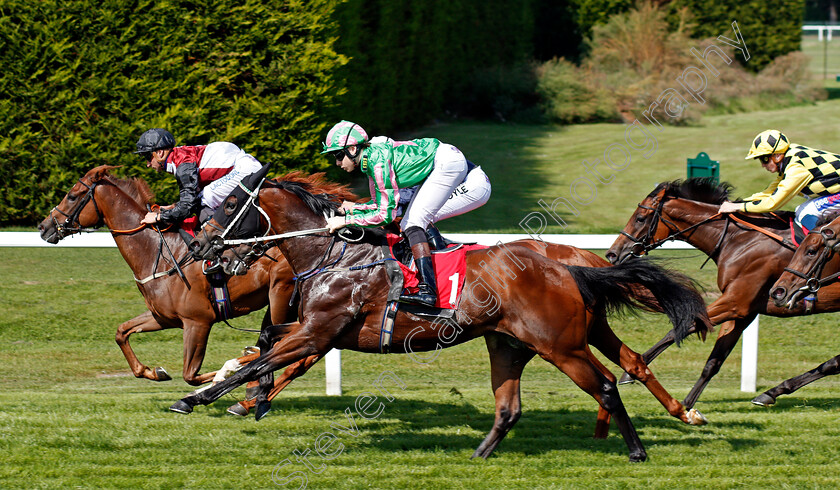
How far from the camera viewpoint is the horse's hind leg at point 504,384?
4.79 metres

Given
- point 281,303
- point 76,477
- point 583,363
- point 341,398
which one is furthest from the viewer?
point 341,398

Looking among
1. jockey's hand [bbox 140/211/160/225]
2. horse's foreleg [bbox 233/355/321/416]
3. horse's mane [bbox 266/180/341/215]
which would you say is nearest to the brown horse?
horse's mane [bbox 266/180/341/215]

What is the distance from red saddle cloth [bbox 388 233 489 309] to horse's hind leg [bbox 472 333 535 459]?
0.38 metres

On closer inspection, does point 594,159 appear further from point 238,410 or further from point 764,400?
point 238,410

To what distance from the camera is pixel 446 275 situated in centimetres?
458

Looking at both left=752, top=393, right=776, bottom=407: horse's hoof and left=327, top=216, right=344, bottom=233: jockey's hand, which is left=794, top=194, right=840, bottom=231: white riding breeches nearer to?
left=752, top=393, right=776, bottom=407: horse's hoof

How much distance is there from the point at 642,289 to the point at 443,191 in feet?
3.89

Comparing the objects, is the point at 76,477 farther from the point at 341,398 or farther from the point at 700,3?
the point at 700,3

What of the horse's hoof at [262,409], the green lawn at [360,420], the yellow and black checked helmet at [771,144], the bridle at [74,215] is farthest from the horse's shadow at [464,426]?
the yellow and black checked helmet at [771,144]

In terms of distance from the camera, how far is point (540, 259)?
473cm

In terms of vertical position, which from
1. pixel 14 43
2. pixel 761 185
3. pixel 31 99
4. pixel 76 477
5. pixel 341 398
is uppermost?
pixel 14 43

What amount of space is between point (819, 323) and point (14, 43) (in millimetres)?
8287

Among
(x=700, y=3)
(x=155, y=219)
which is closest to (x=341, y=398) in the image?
(x=155, y=219)

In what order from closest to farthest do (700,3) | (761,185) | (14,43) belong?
(14,43) < (761,185) < (700,3)
